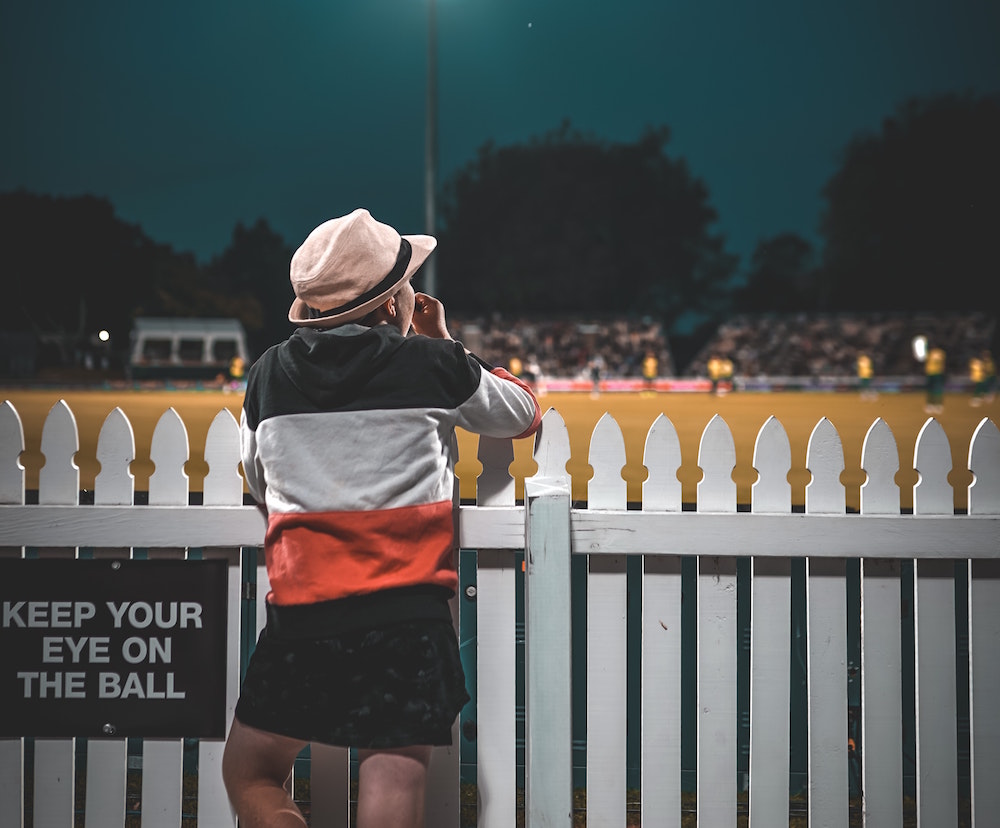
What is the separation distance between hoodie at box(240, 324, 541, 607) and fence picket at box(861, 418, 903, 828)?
1.25m

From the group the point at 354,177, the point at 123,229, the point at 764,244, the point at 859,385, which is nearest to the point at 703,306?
the point at 764,244

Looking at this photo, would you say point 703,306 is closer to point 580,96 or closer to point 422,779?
point 422,779

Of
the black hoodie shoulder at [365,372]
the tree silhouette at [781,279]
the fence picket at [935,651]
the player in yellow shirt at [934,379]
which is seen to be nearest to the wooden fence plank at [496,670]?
the black hoodie shoulder at [365,372]

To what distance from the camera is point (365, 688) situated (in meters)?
2.29

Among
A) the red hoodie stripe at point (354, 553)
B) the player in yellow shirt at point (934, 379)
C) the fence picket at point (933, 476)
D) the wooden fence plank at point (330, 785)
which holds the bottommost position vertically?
the wooden fence plank at point (330, 785)

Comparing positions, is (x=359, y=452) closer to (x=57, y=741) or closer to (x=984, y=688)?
(x=57, y=741)

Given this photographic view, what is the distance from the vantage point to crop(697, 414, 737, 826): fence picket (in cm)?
283

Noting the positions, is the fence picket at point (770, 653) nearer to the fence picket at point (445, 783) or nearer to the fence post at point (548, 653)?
the fence post at point (548, 653)

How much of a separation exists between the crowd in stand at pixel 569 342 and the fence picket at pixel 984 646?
5582 centimetres

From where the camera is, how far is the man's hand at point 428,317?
8.57 ft

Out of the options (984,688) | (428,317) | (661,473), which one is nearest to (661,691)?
(661,473)

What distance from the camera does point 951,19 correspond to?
12250cm

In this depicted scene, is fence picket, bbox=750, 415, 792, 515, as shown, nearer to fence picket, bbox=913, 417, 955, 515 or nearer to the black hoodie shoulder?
fence picket, bbox=913, 417, 955, 515

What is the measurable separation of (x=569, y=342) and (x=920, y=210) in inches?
982
